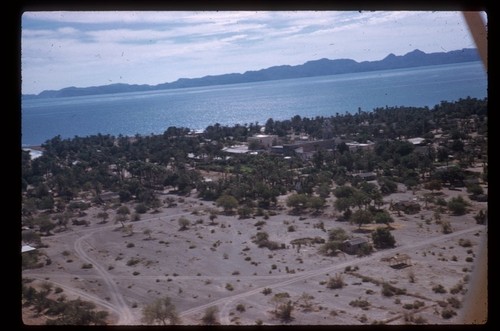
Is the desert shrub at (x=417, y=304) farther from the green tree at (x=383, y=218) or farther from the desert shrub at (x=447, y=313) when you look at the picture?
the green tree at (x=383, y=218)

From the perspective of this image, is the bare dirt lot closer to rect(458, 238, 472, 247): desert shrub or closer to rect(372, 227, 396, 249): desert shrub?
rect(458, 238, 472, 247): desert shrub

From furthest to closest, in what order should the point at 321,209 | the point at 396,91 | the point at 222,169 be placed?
the point at 396,91 < the point at 222,169 < the point at 321,209

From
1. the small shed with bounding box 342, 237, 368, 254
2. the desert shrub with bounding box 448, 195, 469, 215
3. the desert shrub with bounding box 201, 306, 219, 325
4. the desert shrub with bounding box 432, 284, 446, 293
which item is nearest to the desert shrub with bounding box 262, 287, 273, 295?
the desert shrub with bounding box 201, 306, 219, 325

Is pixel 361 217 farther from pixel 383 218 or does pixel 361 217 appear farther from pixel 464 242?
pixel 464 242

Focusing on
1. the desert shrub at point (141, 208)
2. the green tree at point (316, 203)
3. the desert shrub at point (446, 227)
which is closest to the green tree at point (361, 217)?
the green tree at point (316, 203)

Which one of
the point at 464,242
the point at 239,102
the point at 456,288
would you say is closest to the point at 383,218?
the point at 464,242
